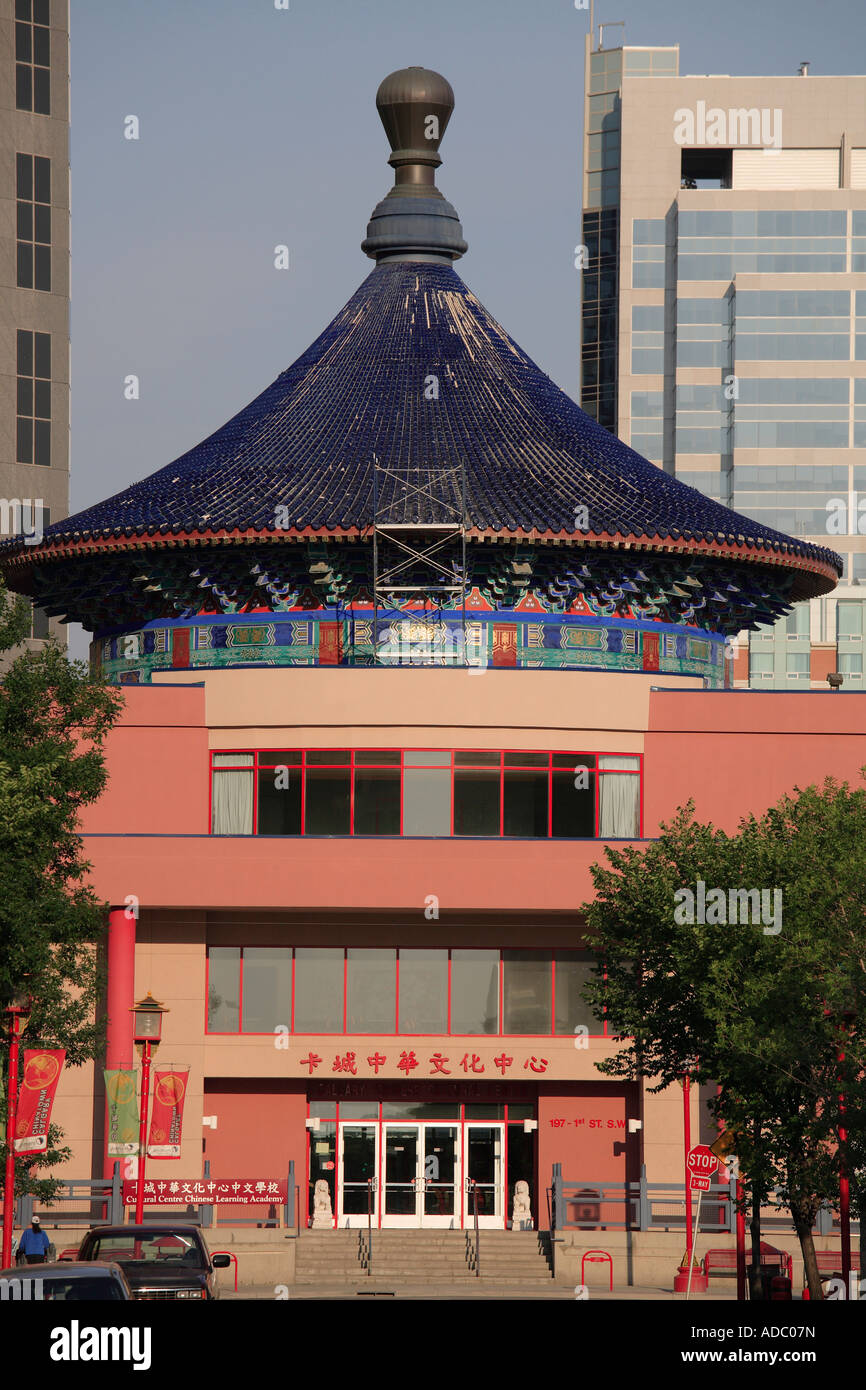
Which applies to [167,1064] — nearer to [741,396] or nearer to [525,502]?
[525,502]

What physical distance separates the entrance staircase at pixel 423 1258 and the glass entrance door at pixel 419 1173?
2126mm

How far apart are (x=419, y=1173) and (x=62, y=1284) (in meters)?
26.7

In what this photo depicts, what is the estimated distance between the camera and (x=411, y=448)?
53.7 metres

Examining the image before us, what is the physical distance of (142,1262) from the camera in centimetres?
3016

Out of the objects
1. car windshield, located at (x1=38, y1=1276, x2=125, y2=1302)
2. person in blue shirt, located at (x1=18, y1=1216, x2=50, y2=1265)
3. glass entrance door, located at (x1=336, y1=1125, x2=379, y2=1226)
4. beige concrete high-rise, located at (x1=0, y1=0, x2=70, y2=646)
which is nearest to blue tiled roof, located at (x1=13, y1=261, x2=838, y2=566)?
glass entrance door, located at (x1=336, y1=1125, x2=379, y2=1226)

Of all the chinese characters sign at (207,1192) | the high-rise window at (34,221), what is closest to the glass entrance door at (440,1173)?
the chinese characters sign at (207,1192)

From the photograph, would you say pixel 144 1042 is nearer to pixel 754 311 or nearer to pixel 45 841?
pixel 45 841

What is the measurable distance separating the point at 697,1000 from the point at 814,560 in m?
19.8

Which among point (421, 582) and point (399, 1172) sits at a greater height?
point (421, 582)

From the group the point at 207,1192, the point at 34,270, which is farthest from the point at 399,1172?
the point at 34,270

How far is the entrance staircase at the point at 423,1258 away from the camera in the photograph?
4391 cm

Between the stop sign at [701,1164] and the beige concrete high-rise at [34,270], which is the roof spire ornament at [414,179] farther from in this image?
the beige concrete high-rise at [34,270]
